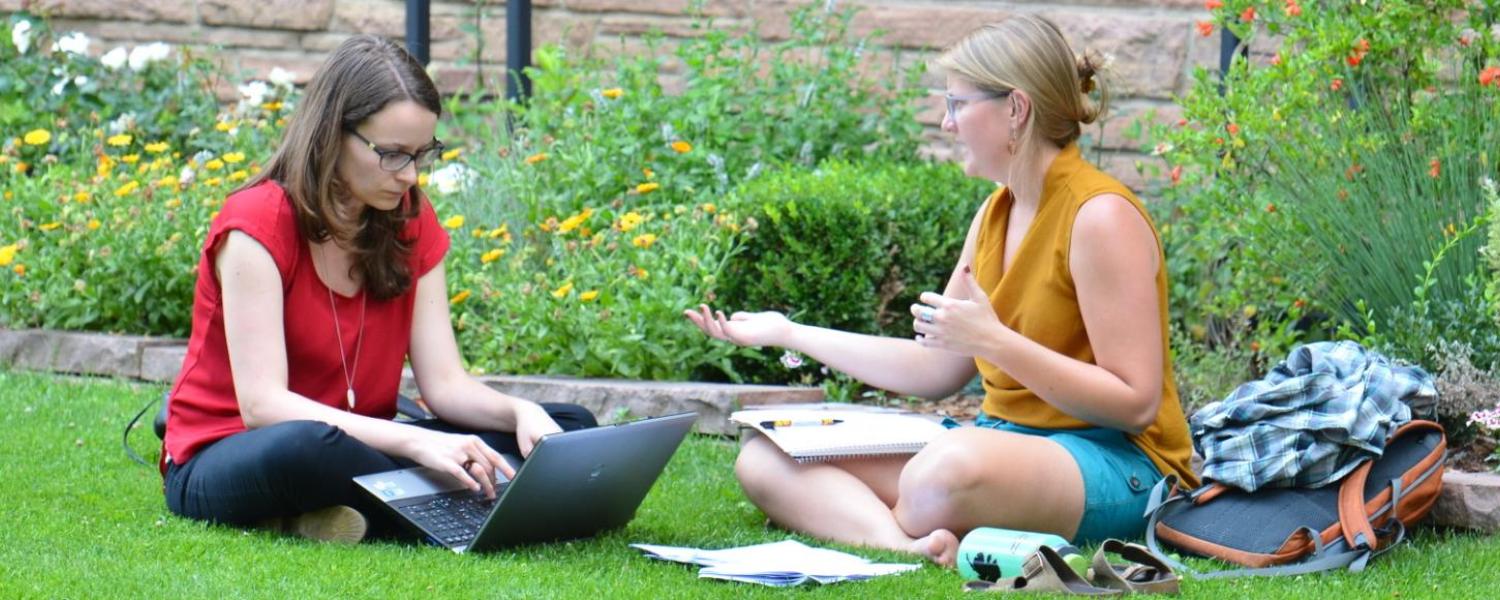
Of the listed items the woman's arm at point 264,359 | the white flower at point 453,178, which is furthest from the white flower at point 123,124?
the woman's arm at point 264,359

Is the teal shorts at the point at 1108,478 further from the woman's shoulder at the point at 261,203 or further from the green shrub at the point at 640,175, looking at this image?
the green shrub at the point at 640,175

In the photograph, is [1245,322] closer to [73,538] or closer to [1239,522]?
[1239,522]

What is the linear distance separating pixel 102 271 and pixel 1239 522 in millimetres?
4010

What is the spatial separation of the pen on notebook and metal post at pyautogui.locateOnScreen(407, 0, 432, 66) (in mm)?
4045

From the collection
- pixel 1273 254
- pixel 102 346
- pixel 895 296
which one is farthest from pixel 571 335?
pixel 1273 254

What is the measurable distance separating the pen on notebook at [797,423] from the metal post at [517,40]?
3.88 m

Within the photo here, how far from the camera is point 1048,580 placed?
326 cm

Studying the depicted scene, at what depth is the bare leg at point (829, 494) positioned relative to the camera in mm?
3777

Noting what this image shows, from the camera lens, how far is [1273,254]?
4996mm

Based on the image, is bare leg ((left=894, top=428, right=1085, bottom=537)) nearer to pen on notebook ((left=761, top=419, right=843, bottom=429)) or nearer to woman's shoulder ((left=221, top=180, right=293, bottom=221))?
pen on notebook ((left=761, top=419, right=843, bottom=429))

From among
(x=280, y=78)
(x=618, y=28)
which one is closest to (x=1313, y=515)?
(x=618, y=28)

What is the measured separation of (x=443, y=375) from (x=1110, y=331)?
1.44 meters

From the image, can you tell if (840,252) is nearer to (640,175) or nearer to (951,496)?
(640,175)

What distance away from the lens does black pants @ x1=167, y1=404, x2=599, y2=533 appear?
3529 mm
